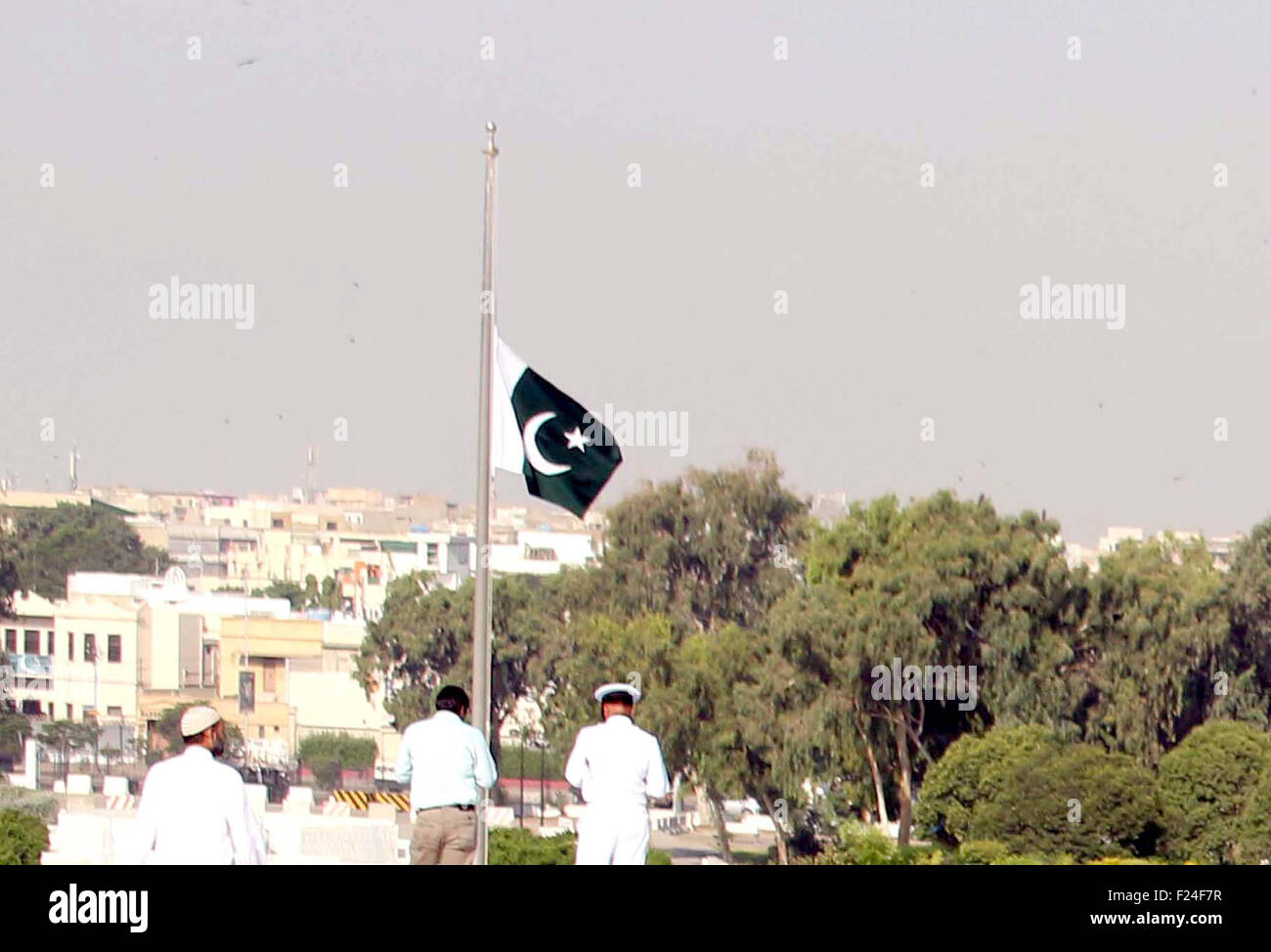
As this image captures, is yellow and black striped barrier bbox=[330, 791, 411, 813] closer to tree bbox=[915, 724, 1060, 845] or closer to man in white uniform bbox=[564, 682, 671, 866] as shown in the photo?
tree bbox=[915, 724, 1060, 845]

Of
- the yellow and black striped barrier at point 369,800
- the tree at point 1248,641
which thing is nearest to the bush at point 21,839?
the yellow and black striped barrier at point 369,800

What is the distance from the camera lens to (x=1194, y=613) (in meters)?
37.5

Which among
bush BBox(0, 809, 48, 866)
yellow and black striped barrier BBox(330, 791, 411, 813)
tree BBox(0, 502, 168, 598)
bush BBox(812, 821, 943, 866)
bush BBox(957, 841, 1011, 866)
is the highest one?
tree BBox(0, 502, 168, 598)

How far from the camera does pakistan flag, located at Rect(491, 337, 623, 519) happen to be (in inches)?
531

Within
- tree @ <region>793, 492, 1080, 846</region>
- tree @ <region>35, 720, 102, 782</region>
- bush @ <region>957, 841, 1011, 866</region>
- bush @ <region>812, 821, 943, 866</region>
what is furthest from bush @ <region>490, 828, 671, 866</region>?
tree @ <region>35, 720, 102, 782</region>

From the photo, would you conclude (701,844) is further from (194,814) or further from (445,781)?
(194,814)

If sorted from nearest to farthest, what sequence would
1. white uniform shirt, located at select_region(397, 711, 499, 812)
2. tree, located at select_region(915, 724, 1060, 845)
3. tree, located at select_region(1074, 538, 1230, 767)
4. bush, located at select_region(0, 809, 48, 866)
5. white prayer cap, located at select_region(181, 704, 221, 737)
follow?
white prayer cap, located at select_region(181, 704, 221, 737) → white uniform shirt, located at select_region(397, 711, 499, 812) → bush, located at select_region(0, 809, 48, 866) → tree, located at select_region(915, 724, 1060, 845) → tree, located at select_region(1074, 538, 1230, 767)

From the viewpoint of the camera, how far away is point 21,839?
29.9 m

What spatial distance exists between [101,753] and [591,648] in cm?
2533

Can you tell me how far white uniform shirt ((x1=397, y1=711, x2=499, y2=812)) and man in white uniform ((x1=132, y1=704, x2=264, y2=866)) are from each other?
1.88 meters

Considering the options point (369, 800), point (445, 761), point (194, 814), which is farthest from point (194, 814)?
point (369, 800)
